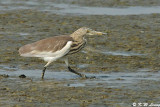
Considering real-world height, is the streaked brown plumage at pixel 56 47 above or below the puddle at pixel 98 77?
above

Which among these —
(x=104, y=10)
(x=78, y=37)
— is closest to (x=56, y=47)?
(x=78, y=37)

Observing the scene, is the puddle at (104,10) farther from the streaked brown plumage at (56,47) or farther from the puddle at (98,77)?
the streaked brown plumage at (56,47)

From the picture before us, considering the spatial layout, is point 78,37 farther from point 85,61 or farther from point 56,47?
point 85,61

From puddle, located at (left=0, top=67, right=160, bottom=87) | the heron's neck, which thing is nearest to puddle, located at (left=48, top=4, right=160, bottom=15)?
puddle, located at (left=0, top=67, right=160, bottom=87)

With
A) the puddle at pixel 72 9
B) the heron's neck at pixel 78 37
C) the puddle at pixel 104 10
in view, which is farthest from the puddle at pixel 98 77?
the puddle at pixel 72 9

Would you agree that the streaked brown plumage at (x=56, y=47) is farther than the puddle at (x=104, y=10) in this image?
No

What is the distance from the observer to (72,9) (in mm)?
19844

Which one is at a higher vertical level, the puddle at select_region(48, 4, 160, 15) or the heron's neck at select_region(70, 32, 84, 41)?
the heron's neck at select_region(70, 32, 84, 41)

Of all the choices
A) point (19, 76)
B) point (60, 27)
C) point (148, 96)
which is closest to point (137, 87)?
point (148, 96)

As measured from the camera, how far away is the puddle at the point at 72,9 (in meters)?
19.2

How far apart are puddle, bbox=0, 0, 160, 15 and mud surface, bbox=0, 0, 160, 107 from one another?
0.12ft

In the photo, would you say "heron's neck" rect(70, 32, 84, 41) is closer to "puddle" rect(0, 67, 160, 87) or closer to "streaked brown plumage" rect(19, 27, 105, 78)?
"streaked brown plumage" rect(19, 27, 105, 78)

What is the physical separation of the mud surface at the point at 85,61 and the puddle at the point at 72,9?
0.04m

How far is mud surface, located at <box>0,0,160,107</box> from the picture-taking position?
382 inches
